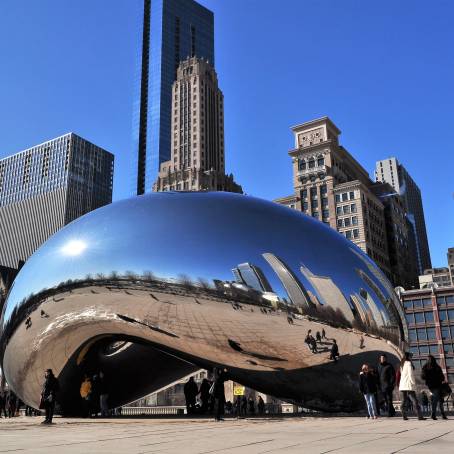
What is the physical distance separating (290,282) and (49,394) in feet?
18.1

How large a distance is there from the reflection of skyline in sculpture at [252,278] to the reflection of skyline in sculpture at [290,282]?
0.30 meters

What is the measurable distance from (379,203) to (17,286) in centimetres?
10590

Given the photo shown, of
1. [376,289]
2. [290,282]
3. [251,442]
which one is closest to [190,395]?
[290,282]

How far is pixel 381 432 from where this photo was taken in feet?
23.6

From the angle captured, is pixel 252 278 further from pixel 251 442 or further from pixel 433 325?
pixel 433 325

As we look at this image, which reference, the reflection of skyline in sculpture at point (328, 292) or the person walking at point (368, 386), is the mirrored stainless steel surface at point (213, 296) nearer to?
the reflection of skyline in sculpture at point (328, 292)

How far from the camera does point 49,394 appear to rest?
10.7 metres

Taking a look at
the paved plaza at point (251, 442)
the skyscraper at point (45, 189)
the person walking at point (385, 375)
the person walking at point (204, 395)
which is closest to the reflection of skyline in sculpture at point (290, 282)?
the person walking at point (385, 375)

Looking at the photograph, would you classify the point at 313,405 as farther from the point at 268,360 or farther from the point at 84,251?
the point at 84,251

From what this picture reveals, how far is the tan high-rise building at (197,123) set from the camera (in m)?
136

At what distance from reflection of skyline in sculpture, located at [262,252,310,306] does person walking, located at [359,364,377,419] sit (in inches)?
85.4

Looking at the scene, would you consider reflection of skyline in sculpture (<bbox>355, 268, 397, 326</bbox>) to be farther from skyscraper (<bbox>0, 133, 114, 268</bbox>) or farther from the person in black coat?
skyscraper (<bbox>0, 133, 114, 268</bbox>)

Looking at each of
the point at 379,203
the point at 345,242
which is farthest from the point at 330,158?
the point at 345,242

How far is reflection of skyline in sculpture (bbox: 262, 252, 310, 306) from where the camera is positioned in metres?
9.75
